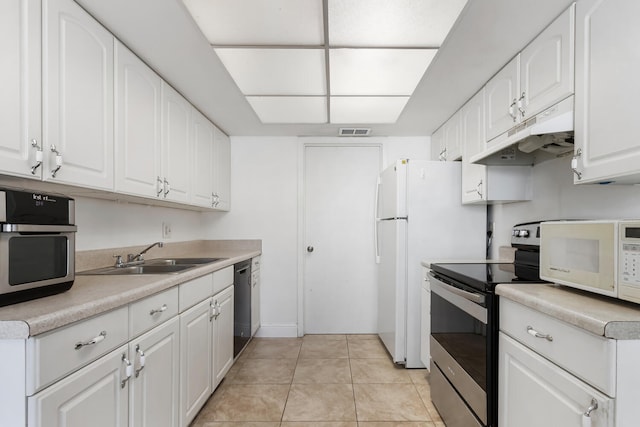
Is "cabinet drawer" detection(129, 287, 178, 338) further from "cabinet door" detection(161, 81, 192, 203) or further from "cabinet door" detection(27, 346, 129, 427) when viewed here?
"cabinet door" detection(161, 81, 192, 203)

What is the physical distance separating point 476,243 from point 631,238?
5.46 feet

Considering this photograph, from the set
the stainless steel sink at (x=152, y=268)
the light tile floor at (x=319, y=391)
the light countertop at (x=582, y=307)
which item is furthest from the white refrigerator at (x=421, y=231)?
the stainless steel sink at (x=152, y=268)

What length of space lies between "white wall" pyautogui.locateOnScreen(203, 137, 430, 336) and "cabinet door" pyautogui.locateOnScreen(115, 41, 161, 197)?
1.52 metres

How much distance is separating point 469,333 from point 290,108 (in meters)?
2.09

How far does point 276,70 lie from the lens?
204 centimetres

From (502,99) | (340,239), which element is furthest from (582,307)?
(340,239)

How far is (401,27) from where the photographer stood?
62.0 inches

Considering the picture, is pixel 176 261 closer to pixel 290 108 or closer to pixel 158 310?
pixel 158 310

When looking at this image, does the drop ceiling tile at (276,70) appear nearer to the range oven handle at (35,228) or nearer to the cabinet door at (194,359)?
the range oven handle at (35,228)

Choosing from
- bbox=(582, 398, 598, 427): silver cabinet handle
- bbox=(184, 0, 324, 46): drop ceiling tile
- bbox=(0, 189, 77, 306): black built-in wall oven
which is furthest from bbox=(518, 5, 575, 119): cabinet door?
bbox=(0, 189, 77, 306): black built-in wall oven

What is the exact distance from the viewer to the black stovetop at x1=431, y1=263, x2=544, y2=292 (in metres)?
1.50

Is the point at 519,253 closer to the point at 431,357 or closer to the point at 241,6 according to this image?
the point at 431,357

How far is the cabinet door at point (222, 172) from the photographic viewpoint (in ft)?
10.1

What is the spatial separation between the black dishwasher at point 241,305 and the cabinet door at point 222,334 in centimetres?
12
